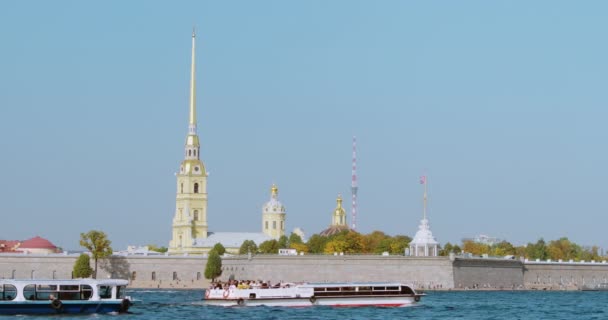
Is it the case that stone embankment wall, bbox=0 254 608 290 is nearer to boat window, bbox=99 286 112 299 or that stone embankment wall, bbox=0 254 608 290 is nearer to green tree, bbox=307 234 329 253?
green tree, bbox=307 234 329 253

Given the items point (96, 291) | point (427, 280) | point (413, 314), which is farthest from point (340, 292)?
point (427, 280)

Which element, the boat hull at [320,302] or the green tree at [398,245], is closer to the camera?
the boat hull at [320,302]

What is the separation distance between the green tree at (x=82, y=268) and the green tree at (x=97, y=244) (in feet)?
10.1

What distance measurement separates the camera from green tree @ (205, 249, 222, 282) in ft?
561

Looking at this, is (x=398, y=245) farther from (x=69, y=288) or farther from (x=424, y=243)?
(x=69, y=288)

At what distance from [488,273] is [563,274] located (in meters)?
12.0

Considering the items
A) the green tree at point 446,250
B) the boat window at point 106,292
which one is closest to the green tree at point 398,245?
the green tree at point 446,250

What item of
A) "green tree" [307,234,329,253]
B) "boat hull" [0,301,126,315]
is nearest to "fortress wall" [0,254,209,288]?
"green tree" [307,234,329,253]

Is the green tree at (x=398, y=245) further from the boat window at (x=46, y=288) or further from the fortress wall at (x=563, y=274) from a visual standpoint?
the boat window at (x=46, y=288)

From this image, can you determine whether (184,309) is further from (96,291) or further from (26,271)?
(26,271)

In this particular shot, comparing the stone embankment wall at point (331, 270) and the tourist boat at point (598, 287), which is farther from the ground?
the stone embankment wall at point (331, 270)

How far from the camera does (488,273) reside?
6683 inches

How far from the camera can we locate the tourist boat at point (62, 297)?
85.2m

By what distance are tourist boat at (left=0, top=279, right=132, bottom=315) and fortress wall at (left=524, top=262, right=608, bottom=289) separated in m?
93.1
